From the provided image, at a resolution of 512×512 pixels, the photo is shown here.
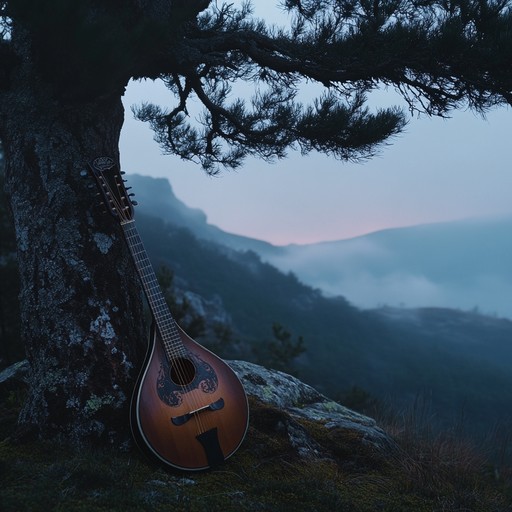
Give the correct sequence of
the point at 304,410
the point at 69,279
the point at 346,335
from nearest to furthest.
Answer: the point at 69,279
the point at 304,410
the point at 346,335

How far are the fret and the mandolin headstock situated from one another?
96mm

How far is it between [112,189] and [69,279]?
0.77 meters

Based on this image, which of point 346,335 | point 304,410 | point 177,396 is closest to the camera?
point 177,396

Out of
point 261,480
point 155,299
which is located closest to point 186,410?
point 261,480

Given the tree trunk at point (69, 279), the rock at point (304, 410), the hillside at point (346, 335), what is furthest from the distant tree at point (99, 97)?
the hillside at point (346, 335)

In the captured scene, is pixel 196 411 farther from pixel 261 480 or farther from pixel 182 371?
pixel 261 480

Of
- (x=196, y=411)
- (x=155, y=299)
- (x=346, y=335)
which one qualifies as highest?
(x=155, y=299)

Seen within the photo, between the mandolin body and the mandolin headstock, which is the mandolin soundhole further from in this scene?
the mandolin headstock

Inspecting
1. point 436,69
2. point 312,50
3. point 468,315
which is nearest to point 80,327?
point 312,50

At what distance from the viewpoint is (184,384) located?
13.9ft

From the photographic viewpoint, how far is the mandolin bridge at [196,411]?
413 centimetres

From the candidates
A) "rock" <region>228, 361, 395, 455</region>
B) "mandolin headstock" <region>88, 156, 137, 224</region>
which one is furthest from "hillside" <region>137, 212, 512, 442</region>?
"mandolin headstock" <region>88, 156, 137, 224</region>

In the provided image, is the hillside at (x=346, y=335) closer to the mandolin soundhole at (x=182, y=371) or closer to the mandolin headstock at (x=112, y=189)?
the mandolin headstock at (x=112, y=189)

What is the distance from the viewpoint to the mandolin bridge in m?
4.13
